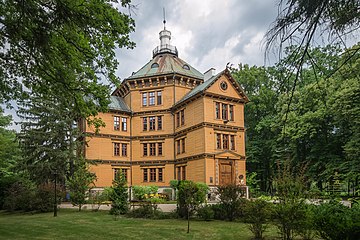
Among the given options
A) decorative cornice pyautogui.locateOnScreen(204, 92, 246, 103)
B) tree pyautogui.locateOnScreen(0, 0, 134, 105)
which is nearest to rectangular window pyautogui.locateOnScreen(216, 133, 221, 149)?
decorative cornice pyautogui.locateOnScreen(204, 92, 246, 103)

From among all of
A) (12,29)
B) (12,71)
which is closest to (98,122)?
(12,71)

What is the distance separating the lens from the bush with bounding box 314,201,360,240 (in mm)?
6770

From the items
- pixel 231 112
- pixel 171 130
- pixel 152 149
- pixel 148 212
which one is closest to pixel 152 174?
pixel 152 149

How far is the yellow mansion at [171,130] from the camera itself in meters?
28.3

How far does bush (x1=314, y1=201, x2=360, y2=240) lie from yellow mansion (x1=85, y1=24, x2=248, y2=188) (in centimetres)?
1956

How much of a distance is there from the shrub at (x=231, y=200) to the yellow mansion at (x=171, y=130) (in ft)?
38.2

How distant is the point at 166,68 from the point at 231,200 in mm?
21167

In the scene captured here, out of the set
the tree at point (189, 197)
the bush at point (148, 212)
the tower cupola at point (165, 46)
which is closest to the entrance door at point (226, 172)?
the bush at point (148, 212)

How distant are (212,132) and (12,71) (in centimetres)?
1948

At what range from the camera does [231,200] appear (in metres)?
15.3

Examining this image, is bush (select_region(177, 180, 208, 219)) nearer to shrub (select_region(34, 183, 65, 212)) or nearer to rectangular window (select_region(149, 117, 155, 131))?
shrub (select_region(34, 183, 65, 212))

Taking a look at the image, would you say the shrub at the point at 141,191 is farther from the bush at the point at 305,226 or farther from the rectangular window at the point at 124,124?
the bush at the point at 305,226

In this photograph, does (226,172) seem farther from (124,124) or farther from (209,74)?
(124,124)

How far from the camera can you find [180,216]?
15945mm
